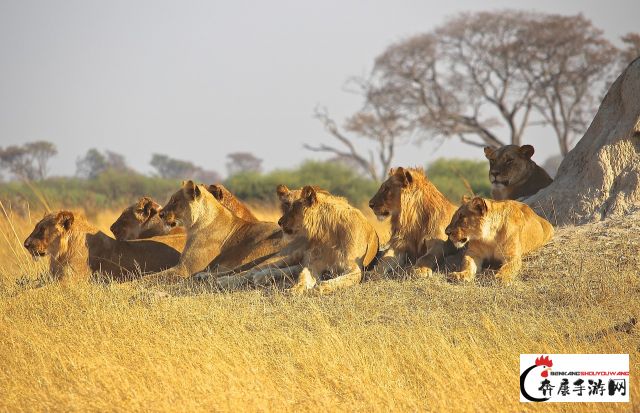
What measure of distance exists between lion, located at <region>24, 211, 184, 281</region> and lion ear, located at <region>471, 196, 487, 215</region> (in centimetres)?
260

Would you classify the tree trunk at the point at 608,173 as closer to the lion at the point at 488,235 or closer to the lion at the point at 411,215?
the lion at the point at 488,235

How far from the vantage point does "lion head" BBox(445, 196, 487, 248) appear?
24.3 feet

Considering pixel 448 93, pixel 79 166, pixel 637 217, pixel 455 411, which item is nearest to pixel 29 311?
pixel 455 411

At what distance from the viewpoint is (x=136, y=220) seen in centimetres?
932

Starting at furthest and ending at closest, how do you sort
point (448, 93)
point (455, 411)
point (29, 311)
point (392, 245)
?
point (448, 93) → point (392, 245) → point (29, 311) → point (455, 411)

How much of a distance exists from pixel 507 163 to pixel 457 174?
58.2 feet

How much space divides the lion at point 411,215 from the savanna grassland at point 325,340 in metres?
0.60

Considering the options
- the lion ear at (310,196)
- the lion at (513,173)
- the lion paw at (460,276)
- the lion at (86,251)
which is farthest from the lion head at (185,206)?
the lion at (513,173)

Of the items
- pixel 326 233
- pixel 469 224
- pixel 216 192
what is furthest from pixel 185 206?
pixel 469 224

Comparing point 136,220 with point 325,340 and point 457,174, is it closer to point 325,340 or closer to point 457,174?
point 325,340

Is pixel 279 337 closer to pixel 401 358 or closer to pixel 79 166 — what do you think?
pixel 401 358

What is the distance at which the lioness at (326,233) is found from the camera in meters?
7.79

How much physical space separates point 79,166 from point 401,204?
126 ft

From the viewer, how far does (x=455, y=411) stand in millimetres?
5070
